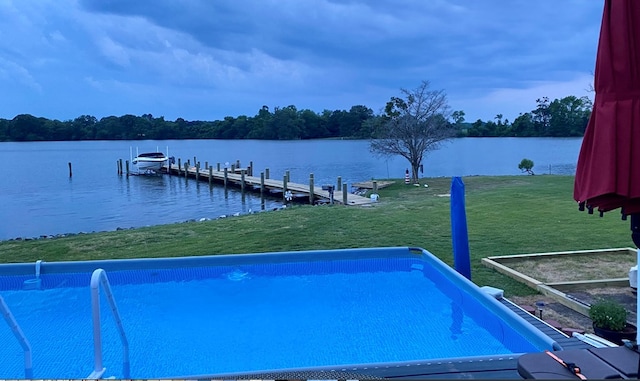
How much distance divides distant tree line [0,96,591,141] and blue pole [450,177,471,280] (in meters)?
42.7

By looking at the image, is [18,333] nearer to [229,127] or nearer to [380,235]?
[380,235]

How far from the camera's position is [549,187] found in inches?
620

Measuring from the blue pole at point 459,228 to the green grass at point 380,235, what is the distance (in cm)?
37

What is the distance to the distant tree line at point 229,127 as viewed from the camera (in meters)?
50.4

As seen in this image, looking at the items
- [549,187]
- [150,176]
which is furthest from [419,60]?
[150,176]

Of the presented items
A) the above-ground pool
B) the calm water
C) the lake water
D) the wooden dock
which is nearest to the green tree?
the lake water

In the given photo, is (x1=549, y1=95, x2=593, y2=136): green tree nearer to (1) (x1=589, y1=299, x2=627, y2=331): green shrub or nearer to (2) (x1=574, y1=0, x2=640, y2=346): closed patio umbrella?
(1) (x1=589, y1=299, x2=627, y2=331): green shrub

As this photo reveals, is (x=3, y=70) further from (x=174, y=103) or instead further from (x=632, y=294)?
(x=632, y=294)

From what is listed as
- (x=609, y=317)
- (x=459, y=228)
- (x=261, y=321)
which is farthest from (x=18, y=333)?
(x=609, y=317)

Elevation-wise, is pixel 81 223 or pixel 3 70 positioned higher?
A: pixel 3 70

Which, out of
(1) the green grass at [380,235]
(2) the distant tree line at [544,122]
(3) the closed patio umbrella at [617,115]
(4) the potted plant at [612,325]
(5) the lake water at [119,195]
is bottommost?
(5) the lake water at [119,195]

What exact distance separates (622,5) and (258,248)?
22.6ft

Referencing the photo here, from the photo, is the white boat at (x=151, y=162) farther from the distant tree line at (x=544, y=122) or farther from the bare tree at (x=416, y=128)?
the distant tree line at (x=544, y=122)

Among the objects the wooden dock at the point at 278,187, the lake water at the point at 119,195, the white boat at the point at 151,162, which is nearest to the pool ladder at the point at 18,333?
the wooden dock at the point at 278,187
